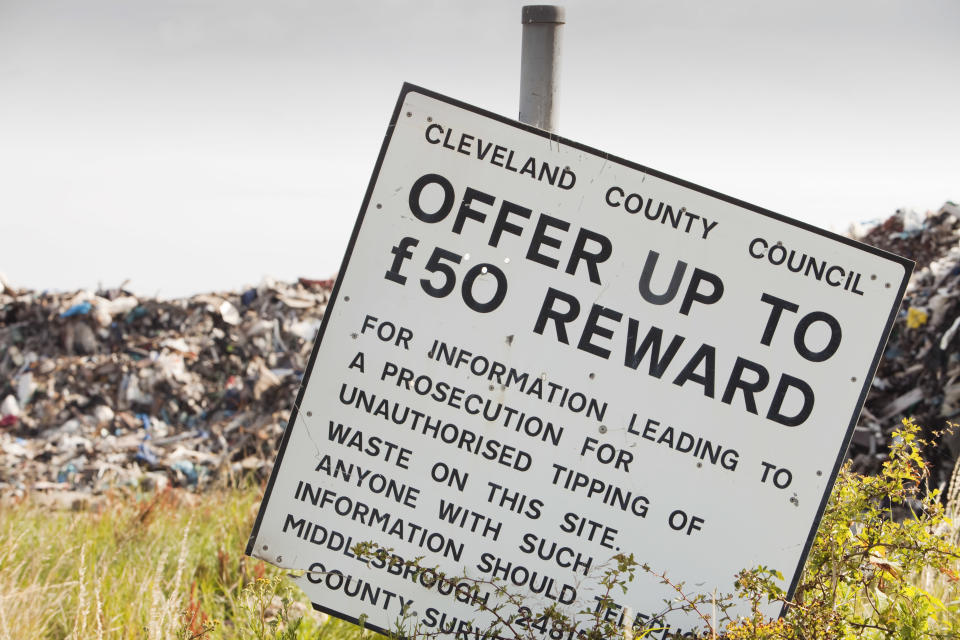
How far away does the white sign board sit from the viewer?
84.2 inches

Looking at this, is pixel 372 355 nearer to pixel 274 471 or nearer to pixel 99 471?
pixel 274 471

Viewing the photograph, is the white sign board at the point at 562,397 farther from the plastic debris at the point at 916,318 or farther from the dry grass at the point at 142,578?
the plastic debris at the point at 916,318

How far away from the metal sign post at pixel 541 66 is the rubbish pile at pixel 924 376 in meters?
4.05

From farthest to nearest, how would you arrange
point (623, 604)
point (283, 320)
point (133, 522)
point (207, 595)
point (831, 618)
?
point (283, 320)
point (133, 522)
point (207, 595)
point (623, 604)
point (831, 618)

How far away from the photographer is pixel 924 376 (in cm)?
588

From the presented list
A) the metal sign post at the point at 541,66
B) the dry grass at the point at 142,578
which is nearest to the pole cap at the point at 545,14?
the metal sign post at the point at 541,66

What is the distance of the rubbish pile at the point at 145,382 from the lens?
762cm

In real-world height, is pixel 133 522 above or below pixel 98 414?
above

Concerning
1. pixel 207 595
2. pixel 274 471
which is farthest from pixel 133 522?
pixel 274 471

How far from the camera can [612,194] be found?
7.16 feet

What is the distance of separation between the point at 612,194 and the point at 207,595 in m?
2.45

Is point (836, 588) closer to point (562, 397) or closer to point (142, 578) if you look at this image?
point (562, 397)

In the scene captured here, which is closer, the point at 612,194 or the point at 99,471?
the point at 612,194

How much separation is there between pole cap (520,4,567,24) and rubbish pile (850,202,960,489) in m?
4.13
